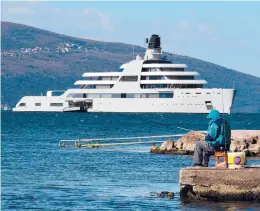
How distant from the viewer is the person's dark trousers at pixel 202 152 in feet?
67.3

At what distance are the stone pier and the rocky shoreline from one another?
14301mm

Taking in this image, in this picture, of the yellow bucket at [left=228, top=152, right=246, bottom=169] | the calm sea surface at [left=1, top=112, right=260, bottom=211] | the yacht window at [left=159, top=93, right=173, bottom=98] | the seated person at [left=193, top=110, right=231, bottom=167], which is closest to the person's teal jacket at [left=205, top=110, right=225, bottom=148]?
the seated person at [left=193, top=110, right=231, bottom=167]

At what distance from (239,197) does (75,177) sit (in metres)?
7.27

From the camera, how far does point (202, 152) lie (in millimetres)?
20688

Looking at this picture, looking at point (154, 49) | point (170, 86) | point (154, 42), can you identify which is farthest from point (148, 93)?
point (154, 42)

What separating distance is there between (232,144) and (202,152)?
48.7ft

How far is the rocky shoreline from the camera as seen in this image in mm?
34719

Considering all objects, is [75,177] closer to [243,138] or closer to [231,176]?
[231,176]

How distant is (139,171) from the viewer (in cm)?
2883

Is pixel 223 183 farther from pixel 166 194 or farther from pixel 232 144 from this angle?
pixel 232 144

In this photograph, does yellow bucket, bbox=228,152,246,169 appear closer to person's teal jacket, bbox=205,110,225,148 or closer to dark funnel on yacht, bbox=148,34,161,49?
person's teal jacket, bbox=205,110,225,148

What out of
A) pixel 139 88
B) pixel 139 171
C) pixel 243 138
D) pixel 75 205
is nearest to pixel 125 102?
pixel 139 88

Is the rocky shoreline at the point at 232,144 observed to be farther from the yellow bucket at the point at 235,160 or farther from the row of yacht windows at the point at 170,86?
the row of yacht windows at the point at 170,86

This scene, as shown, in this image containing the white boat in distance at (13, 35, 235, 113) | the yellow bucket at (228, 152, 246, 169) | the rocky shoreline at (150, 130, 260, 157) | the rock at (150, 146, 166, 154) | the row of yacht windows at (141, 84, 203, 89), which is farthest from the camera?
the row of yacht windows at (141, 84, 203, 89)
